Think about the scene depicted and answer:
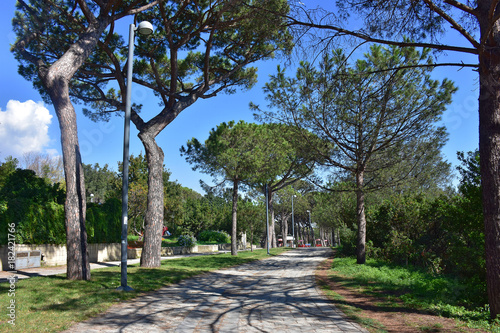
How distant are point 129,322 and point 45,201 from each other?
12619mm

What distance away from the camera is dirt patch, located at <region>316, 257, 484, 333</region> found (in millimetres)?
5219

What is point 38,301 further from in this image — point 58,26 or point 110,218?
point 110,218

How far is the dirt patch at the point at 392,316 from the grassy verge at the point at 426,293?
0.20 metres

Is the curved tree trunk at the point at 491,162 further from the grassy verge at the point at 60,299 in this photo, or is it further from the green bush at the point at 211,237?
the green bush at the point at 211,237

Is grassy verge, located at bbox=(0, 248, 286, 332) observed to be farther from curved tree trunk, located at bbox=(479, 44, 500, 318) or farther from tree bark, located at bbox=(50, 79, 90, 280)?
curved tree trunk, located at bbox=(479, 44, 500, 318)

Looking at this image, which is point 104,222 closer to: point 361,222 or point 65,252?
point 65,252

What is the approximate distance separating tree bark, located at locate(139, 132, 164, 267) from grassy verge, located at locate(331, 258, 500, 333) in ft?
21.9

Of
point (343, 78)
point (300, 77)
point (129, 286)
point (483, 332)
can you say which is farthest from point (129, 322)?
point (300, 77)

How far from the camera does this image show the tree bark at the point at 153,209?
12.6m

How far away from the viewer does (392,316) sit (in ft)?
20.0

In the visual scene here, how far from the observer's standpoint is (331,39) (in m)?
7.06

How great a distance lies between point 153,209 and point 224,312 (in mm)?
7473

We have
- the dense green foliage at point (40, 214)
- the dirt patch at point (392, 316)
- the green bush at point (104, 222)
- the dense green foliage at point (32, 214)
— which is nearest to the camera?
the dirt patch at point (392, 316)

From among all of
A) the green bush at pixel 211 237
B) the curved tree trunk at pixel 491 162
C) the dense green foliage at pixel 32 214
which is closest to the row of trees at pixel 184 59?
the curved tree trunk at pixel 491 162
